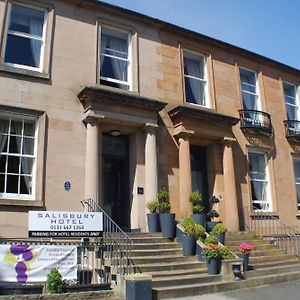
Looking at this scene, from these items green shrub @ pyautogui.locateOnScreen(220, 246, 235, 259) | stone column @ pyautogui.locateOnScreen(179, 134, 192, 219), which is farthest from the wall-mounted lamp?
green shrub @ pyautogui.locateOnScreen(220, 246, 235, 259)

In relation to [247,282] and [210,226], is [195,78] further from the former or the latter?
[247,282]

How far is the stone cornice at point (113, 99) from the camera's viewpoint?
41.7 ft

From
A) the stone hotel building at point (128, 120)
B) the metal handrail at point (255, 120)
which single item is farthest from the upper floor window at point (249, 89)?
the metal handrail at point (255, 120)

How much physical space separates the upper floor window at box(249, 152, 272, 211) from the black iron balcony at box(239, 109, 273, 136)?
1031 mm

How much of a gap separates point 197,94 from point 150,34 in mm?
3137

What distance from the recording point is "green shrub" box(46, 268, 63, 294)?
28.0 feet

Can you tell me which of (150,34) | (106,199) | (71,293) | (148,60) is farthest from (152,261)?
(150,34)

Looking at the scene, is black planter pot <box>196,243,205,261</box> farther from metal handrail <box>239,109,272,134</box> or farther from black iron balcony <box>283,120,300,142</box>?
black iron balcony <box>283,120,300,142</box>

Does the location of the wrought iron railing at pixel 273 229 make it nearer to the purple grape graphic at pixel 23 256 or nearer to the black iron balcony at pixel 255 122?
the black iron balcony at pixel 255 122

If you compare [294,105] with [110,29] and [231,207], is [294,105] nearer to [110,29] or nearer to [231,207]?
[231,207]

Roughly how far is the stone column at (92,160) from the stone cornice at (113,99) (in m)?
0.61

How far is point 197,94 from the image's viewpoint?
16.7 metres

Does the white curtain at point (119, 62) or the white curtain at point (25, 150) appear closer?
the white curtain at point (25, 150)

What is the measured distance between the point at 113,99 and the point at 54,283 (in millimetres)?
6446
